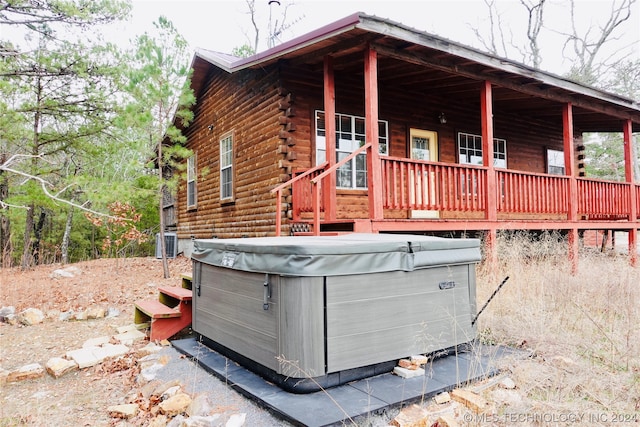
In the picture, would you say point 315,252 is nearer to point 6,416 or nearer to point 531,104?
point 6,416

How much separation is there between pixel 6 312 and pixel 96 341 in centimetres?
221

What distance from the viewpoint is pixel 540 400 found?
2654 mm

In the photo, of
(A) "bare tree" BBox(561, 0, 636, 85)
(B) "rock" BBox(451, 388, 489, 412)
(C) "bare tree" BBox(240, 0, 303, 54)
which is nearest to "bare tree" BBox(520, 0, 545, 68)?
(A) "bare tree" BBox(561, 0, 636, 85)

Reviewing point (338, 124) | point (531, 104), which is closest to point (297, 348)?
point (338, 124)

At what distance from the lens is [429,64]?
21.6ft

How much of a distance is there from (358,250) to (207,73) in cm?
983

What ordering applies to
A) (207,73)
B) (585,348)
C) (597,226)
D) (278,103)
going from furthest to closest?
(207,73), (597,226), (278,103), (585,348)

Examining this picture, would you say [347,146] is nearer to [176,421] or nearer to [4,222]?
[176,421]

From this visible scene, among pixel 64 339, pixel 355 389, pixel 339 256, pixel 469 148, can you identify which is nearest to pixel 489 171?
pixel 469 148

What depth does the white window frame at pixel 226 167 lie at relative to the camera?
10117 mm

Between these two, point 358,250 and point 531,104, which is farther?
point 531,104

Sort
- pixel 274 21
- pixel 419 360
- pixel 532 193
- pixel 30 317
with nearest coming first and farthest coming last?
pixel 419 360
pixel 30 317
pixel 532 193
pixel 274 21

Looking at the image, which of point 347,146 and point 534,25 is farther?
point 534,25

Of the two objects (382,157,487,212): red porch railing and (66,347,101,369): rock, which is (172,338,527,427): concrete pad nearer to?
(66,347,101,369): rock
